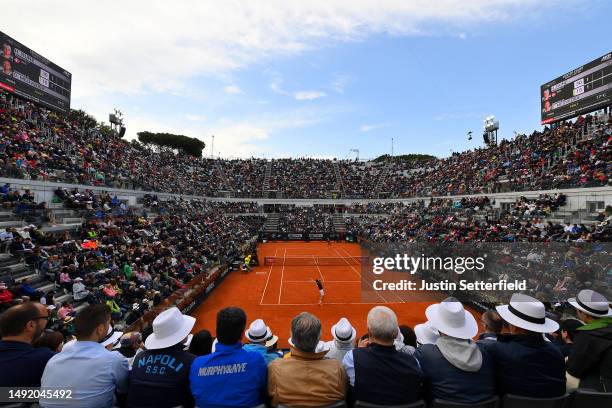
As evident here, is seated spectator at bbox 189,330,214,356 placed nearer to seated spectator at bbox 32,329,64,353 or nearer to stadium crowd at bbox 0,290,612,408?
stadium crowd at bbox 0,290,612,408

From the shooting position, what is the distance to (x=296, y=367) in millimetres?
3014

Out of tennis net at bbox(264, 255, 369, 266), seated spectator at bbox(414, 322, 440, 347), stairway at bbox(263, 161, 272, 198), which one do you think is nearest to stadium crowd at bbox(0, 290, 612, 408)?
seated spectator at bbox(414, 322, 440, 347)

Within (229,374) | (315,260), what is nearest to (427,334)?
(229,374)

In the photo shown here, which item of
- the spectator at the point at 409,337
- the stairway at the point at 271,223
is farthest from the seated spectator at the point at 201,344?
the stairway at the point at 271,223

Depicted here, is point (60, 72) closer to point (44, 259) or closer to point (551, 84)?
point (44, 259)

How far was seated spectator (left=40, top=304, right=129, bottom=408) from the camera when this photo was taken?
2.98 metres

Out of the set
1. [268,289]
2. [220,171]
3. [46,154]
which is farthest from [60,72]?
[220,171]

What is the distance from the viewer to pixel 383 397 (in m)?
2.99

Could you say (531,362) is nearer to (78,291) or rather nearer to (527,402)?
(527,402)

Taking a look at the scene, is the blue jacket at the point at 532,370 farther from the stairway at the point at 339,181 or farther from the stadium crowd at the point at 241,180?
the stairway at the point at 339,181

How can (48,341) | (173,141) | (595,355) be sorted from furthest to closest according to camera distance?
(173,141), (48,341), (595,355)

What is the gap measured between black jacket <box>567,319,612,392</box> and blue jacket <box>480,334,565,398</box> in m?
0.49

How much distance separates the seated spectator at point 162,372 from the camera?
305 centimetres

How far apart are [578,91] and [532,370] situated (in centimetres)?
3463
